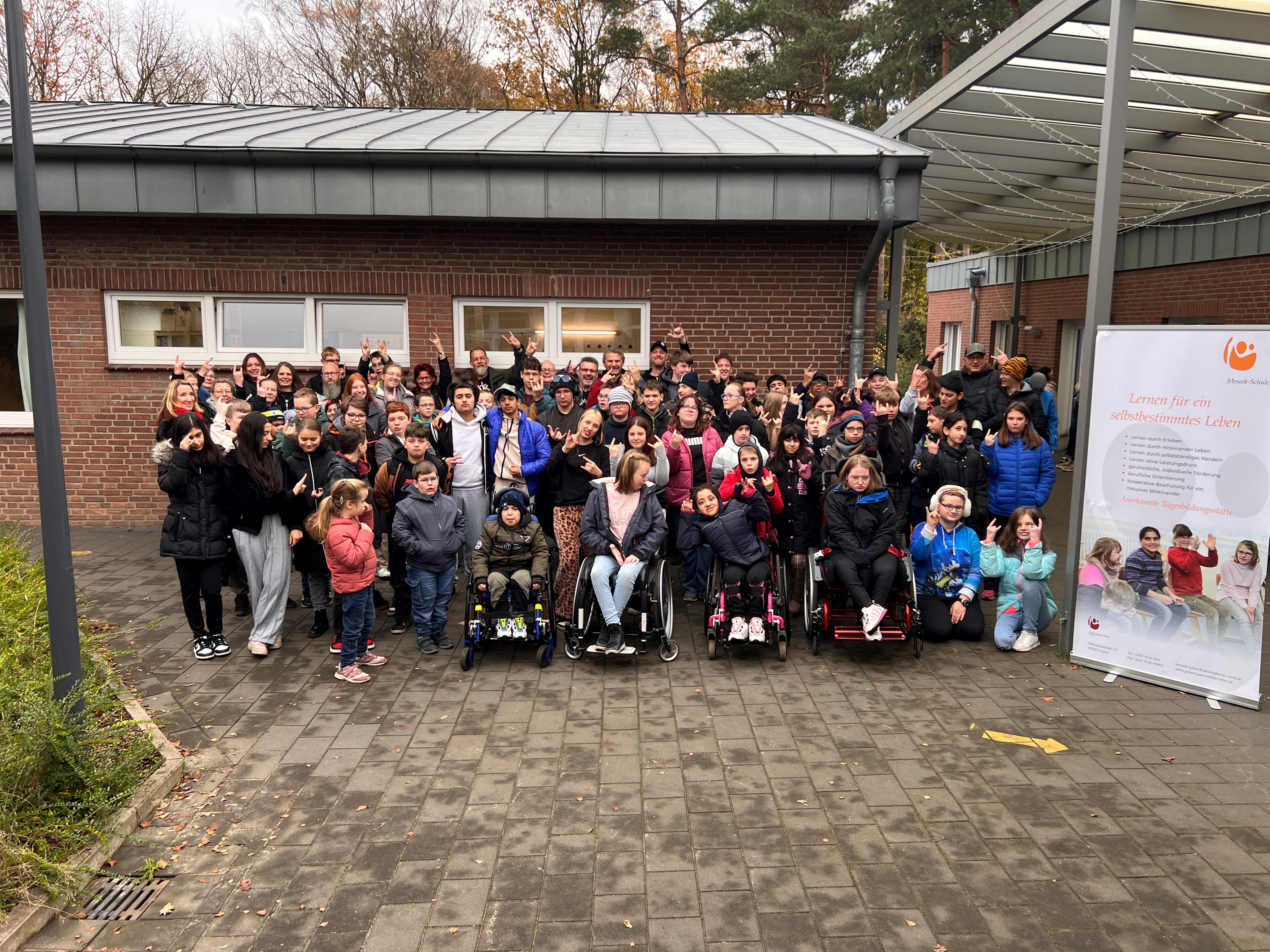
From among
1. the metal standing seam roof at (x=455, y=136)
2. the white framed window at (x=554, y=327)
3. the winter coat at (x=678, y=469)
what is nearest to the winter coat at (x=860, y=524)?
the winter coat at (x=678, y=469)

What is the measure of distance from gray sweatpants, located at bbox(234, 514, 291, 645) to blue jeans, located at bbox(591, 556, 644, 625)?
2.28 m

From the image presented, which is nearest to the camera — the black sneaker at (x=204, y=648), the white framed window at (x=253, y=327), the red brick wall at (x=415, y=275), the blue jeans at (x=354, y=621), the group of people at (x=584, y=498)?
the blue jeans at (x=354, y=621)

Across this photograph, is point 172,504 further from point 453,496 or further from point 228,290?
point 228,290

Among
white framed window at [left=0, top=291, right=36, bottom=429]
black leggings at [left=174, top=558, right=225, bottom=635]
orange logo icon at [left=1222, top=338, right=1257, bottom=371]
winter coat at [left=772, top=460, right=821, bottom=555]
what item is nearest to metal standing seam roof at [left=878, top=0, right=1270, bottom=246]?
orange logo icon at [left=1222, top=338, right=1257, bottom=371]

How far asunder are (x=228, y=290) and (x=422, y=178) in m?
2.83

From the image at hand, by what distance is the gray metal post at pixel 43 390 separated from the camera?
4062mm

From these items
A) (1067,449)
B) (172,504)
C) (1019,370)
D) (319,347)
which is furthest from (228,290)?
(1067,449)

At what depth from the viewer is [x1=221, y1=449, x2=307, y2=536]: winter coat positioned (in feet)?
20.0

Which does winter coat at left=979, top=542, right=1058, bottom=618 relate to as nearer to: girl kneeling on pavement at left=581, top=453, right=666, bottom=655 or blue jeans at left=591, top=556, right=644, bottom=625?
girl kneeling on pavement at left=581, top=453, right=666, bottom=655

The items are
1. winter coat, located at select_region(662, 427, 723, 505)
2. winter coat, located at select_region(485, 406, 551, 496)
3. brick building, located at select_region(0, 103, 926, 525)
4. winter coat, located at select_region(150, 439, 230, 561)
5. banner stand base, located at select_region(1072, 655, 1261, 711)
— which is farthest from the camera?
brick building, located at select_region(0, 103, 926, 525)

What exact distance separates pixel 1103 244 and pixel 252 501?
6.27 m

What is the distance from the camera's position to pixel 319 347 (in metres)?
10.3

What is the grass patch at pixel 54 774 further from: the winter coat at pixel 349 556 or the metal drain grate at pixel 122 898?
the winter coat at pixel 349 556

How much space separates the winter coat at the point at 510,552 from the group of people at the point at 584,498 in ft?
0.06
